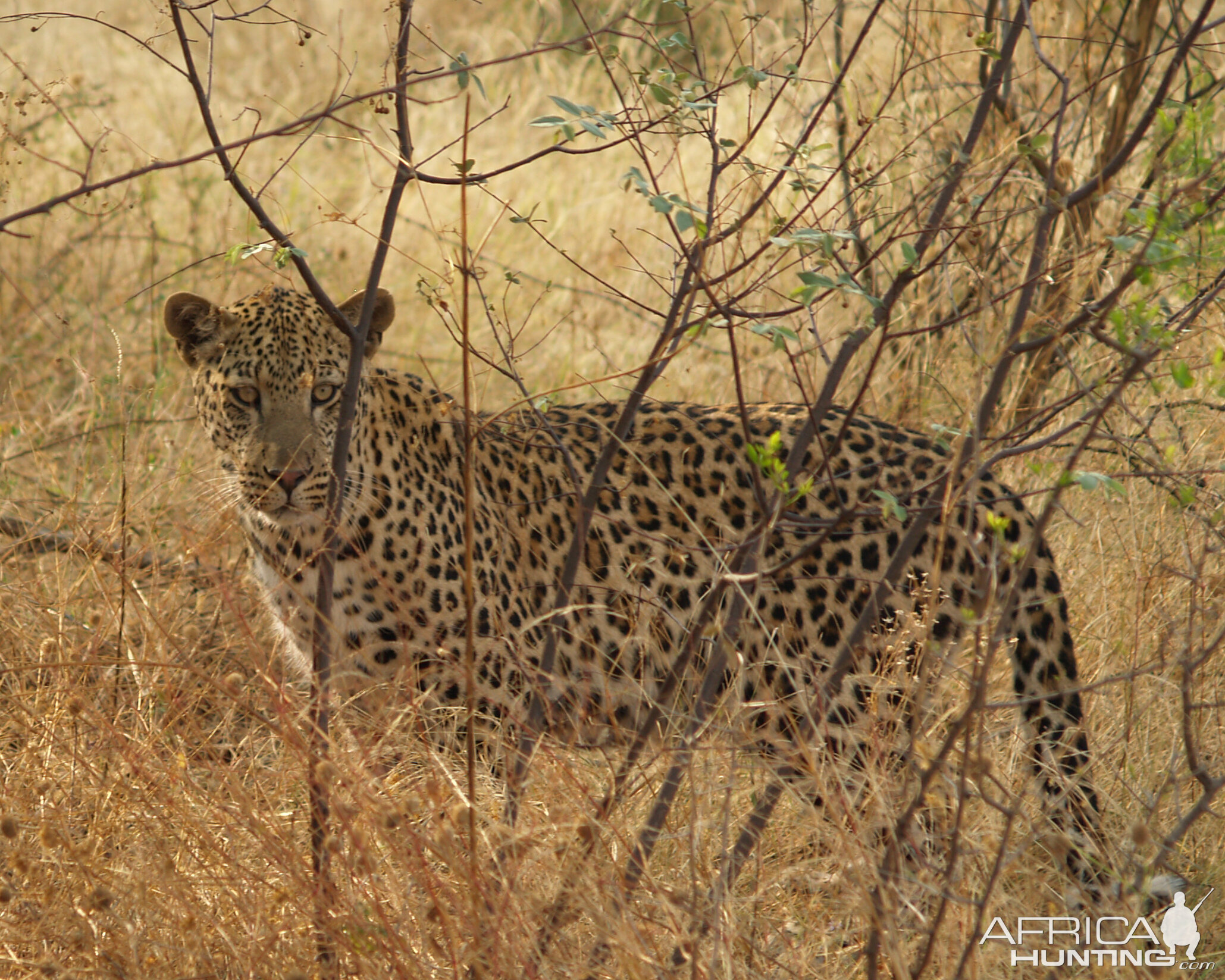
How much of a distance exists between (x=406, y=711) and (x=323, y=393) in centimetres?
144

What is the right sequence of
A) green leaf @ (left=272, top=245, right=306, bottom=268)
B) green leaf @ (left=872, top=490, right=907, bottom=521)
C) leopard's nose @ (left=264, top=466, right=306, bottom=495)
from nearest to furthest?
1. green leaf @ (left=872, top=490, right=907, bottom=521)
2. green leaf @ (left=272, top=245, right=306, bottom=268)
3. leopard's nose @ (left=264, top=466, right=306, bottom=495)

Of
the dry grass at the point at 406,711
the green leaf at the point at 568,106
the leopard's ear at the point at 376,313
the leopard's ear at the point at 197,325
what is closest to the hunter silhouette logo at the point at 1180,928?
the dry grass at the point at 406,711

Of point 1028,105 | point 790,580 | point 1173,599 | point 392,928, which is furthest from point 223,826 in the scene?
point 1028,105

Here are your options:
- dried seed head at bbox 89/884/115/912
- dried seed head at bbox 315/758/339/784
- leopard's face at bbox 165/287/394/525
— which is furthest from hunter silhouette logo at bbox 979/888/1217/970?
leopard's face at bbox 165/287/394/525

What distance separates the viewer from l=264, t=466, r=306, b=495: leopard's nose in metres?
4.27

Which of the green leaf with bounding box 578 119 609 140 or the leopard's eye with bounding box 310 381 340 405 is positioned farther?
the leopard's eye with bounding box 310 381 340 405

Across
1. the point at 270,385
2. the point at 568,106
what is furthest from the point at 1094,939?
the point at 270,385

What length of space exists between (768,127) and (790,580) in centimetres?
477

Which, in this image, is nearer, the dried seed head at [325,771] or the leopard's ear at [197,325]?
the dried seed head at [325,771]

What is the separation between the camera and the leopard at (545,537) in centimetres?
433

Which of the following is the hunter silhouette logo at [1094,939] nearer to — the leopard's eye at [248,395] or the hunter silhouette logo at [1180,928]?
the hunter silhouette logo at [1180,928]

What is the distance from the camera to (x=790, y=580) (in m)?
4.70

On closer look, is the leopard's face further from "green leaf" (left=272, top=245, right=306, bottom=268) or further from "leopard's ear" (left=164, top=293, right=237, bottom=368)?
"green leaf" (left=272, top=245, right=306, bottom=268)

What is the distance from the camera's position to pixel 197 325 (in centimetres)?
463
